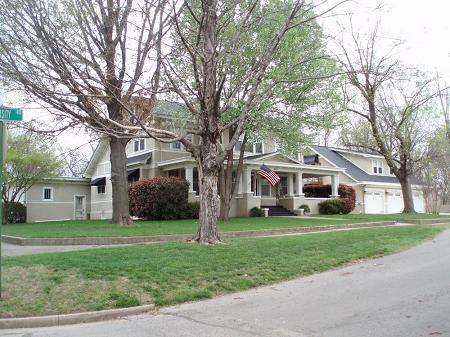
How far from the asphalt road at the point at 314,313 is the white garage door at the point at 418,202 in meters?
39.3

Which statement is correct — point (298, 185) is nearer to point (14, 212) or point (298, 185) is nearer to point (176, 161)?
point (176, 161)

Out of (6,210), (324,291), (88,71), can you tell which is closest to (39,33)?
(88,71)

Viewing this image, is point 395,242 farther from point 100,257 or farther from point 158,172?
point 158,172

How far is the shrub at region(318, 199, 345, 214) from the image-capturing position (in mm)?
34938

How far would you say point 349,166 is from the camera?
4469 cm

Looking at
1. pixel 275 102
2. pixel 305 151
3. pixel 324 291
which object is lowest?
pixel 324 291

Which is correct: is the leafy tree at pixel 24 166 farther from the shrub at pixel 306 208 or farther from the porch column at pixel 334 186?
the porch column at pixel 334 186

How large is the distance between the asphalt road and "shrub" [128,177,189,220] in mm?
16936

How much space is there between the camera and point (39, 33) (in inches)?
647

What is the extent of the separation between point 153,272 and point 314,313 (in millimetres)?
3612

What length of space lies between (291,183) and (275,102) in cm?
1192

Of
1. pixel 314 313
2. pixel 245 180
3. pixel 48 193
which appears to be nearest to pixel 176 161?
pixel 245 180

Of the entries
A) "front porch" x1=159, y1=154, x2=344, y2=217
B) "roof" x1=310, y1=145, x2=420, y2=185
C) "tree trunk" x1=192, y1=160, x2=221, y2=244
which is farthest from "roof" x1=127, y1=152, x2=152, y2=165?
"tree trunk" x1=192, y1=160, x2=221, y2=244

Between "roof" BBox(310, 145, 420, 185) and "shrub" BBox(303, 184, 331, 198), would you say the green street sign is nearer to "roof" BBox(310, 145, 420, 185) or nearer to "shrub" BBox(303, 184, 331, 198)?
"shrub" BBox(303, 184, 331, 198)
